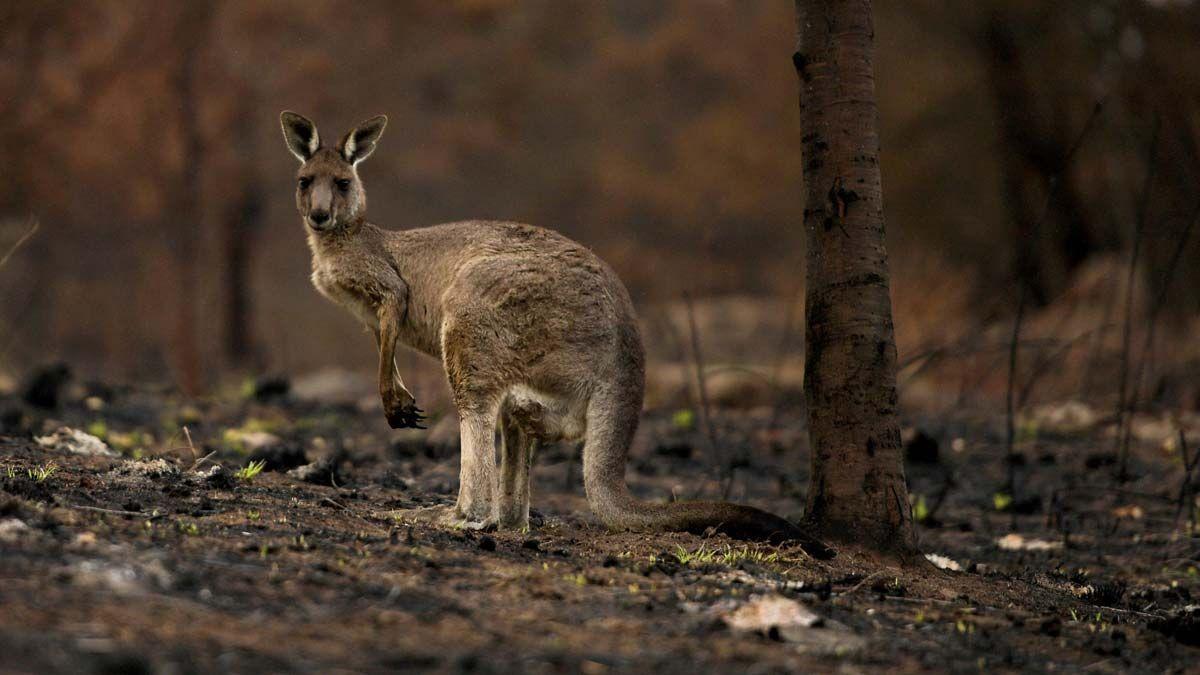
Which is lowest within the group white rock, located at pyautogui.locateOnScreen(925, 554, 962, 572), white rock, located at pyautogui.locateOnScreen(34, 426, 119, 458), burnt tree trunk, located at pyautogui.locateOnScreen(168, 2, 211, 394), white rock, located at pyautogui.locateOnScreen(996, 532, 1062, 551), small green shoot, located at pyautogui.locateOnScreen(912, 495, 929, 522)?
white rock, located at pyautogui.locateOnScreen(925, 554, 962, 572)

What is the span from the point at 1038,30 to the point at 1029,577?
46.5 ft

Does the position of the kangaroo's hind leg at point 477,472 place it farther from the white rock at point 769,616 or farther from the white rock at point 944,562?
the white rock at point 944,562

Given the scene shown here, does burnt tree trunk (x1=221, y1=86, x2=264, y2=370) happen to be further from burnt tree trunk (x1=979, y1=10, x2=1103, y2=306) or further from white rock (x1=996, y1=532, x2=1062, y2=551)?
→ white rock (x1=996, y1=532, x2=1062, y2=551)

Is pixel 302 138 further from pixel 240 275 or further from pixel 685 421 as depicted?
pixel 240 275

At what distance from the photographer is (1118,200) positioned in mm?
13305

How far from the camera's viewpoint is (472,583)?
4090 millimetres

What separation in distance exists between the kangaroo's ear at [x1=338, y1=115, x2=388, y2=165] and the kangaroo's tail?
183 centimetres

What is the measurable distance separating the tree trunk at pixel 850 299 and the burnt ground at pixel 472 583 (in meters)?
0.29

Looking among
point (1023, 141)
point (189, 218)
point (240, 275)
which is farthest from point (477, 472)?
point (1023, 141)

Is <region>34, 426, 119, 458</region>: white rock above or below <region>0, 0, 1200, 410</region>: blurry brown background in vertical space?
below

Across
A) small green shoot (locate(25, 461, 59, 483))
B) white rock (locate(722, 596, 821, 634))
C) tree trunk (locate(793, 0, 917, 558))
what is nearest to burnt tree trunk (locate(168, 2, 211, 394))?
small green shoot (locate(25, 461, 59, 483))

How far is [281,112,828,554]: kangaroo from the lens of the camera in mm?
5309

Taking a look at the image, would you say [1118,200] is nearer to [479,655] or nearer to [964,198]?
[964,198]

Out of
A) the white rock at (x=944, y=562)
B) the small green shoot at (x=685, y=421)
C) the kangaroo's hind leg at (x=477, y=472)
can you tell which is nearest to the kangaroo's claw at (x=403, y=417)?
the kangaroo's hind leg at (x=477, y=472)
